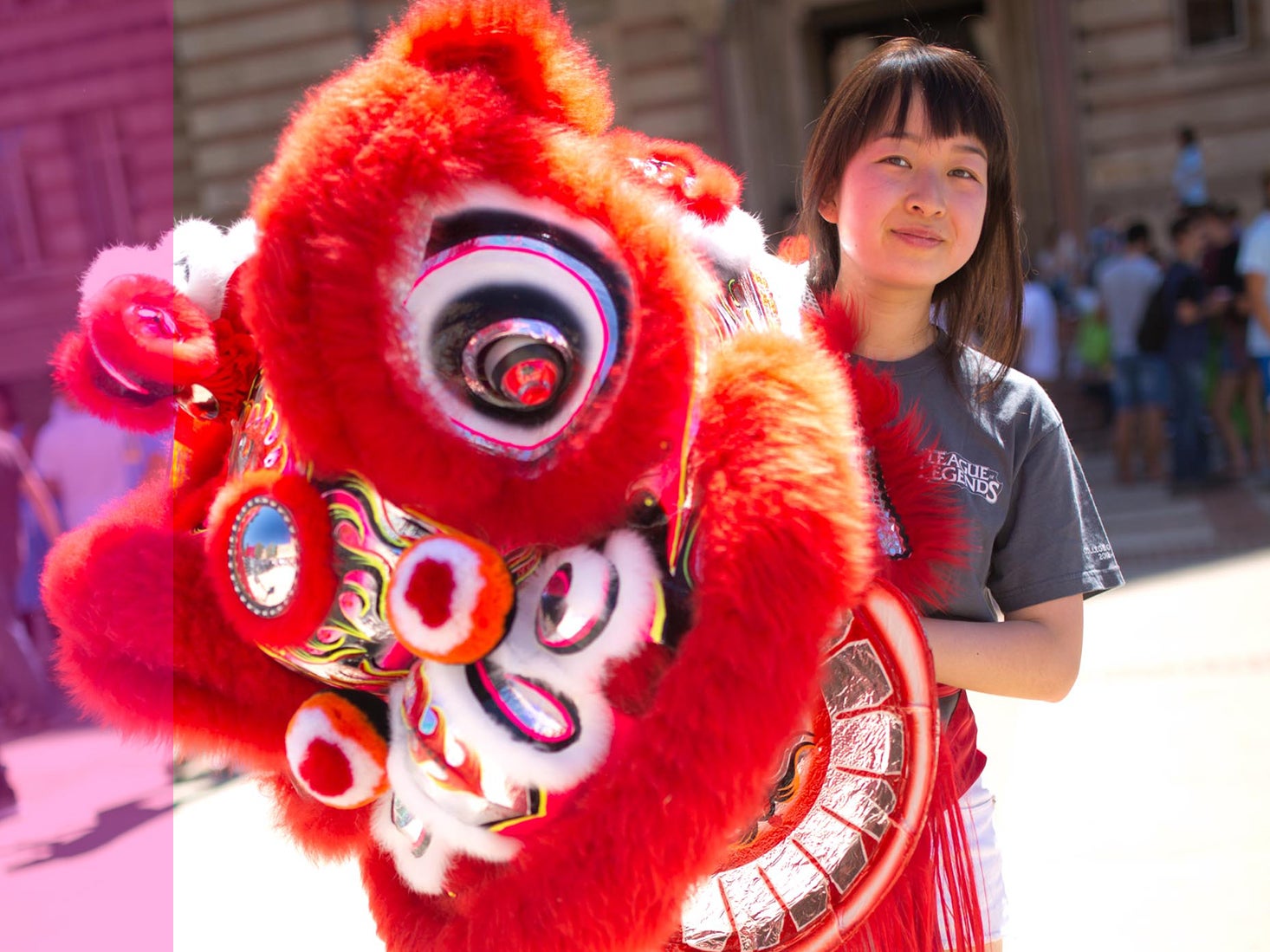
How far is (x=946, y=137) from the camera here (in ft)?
5.96

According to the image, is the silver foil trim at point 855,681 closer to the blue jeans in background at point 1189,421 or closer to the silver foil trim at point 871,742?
the silver foil trim at point 871,742

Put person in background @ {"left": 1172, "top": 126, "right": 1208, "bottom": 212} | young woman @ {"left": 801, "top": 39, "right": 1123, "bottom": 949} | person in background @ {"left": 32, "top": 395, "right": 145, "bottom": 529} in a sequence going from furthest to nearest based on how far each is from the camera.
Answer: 1. person in background @ {"left": 1172, "top": 126, "right": 1208, "bottom": 212}
2. person in background @ {"left": 32, "top": 395, "right": 145, "bottom": 529}
3. young woman @ {"left": 801, "top": 39, "right": 1123, "bottom": 949}

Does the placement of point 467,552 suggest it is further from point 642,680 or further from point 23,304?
point 23,304

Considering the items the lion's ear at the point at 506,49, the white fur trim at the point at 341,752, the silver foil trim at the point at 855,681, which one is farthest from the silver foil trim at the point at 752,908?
the lion's ear at the point at 506,49

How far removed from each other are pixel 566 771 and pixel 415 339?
1.45 ft

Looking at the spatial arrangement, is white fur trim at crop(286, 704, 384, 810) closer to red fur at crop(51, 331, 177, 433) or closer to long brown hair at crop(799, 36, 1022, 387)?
red fur at crop(51, 331, 177, 433)

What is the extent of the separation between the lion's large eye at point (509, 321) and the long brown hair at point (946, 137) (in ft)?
2.62

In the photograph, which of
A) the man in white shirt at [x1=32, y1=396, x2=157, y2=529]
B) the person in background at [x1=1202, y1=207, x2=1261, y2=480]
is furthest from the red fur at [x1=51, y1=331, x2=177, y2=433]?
the person in background at [x1=1202, y1=207, x2=1261, y2=480]

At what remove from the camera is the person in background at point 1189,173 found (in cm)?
1232

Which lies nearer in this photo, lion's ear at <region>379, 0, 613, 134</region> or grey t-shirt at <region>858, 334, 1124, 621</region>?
lion's ear at <region>379, 0, 613, 134</region>

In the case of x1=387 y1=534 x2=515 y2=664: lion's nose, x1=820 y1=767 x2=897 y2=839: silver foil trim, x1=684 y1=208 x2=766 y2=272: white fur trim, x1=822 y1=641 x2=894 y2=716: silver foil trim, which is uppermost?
x1=684 y1=208 x2=766 y2=272: white fur trim

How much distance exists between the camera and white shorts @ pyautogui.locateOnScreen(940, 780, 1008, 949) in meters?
1.80

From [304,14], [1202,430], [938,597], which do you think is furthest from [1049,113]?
[938,597]

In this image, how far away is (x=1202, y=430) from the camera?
9.15m
